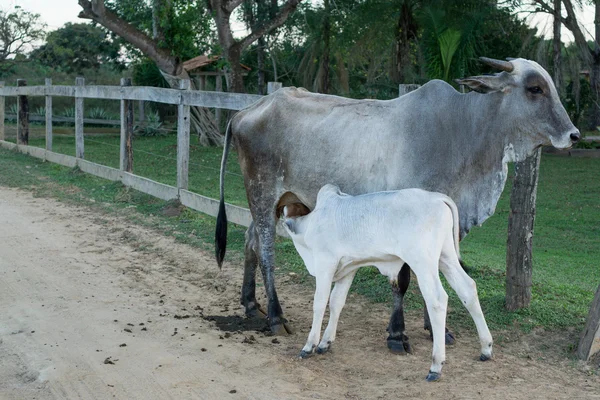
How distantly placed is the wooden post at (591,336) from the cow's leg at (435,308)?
3.73 feet

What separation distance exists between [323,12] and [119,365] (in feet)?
52.4

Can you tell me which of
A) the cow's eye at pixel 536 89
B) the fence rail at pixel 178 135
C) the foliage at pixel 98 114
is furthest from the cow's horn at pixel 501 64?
the foliage at pixel 98 114

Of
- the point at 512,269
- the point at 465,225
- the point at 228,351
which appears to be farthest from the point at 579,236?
the point at 228,351

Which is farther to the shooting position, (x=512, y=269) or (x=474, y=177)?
(x=512, y=269)

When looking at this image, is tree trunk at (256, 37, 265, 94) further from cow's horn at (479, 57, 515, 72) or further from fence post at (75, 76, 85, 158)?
cow's horn at (479, 57, 515, 72)

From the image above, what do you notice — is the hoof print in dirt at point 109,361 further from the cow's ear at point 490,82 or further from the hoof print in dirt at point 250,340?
the cow's ear at point 490,82

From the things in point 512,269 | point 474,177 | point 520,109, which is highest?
point 520,109

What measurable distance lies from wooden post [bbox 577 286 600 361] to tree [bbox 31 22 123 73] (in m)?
27.1

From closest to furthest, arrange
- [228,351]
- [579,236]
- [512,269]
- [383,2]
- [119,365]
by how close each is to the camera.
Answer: [119,365] < [228,351] < [512,269] < [579,236] < [383,2]

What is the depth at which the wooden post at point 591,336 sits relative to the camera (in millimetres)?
5496

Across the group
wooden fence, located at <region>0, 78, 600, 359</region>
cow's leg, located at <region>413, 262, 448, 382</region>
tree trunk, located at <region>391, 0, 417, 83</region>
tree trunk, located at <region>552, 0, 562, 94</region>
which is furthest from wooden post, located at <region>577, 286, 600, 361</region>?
tree trunk, located at <region>552, 0, 562, 94</region>

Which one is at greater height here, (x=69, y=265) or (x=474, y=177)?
(x=474, y=177)

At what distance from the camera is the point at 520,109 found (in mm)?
5820

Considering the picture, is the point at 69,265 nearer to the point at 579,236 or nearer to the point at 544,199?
the point at 579,236
